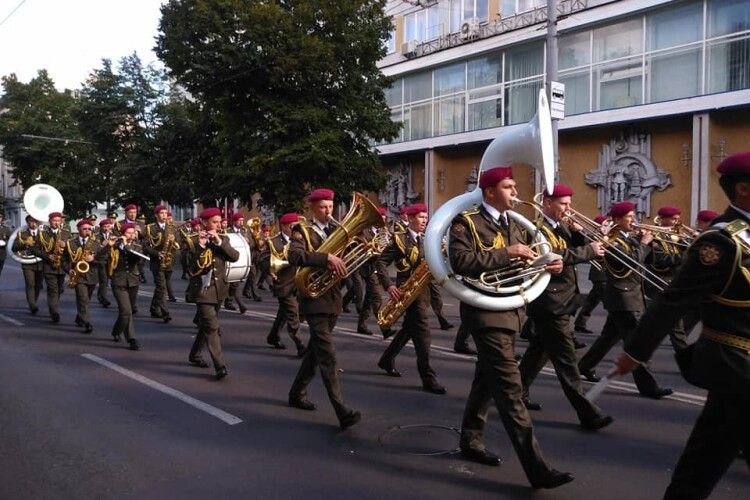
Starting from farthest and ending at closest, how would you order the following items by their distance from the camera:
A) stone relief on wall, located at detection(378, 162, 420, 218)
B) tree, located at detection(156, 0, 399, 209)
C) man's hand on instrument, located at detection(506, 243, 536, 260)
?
stone relief on wall, located at detection(378, 162, 420, 218) < tree, located at detection(156, 0, 399, 209) < man's hand on instrument, located at detection(506, 243, 536, 260)

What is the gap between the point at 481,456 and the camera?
15.9 feet

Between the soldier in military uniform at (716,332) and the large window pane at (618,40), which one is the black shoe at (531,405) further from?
the large window pane at (618,40)

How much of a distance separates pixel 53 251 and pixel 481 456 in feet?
33.3

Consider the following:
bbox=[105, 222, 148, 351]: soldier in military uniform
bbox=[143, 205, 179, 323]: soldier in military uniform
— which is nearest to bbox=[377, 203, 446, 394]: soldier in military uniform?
bbox=[105, 222, 148, 351]: soldier in military uniform

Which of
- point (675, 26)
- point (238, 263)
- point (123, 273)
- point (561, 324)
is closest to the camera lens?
point (561, 324)

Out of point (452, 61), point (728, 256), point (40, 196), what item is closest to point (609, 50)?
point (452, 61)

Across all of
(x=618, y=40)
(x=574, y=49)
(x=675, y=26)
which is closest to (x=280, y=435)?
(x=675, y=26)

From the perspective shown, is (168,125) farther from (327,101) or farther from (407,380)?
(407,380)

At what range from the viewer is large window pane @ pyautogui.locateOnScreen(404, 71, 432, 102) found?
28.8m

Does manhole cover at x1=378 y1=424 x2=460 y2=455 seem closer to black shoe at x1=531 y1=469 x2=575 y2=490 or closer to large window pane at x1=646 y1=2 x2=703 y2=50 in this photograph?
black shoe at x1=531 y1=469 x2=575 y2=490

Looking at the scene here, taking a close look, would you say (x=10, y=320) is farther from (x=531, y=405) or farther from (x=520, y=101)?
(x=520, y=101)

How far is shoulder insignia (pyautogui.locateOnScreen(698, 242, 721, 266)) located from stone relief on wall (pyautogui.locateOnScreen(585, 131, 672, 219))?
60.6 ft

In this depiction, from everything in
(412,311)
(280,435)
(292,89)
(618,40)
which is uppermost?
(618,40)

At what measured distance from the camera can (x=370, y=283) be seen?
36.6 feet
